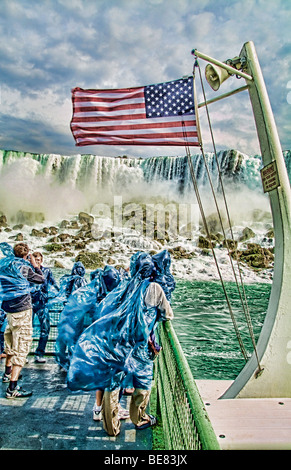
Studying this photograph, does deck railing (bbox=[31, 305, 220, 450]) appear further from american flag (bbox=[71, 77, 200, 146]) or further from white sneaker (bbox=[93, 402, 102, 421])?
american flag (bbox=[71, 77, 200, 146])

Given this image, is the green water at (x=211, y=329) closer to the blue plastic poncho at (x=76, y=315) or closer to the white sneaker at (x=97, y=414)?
the blue plastic poncho at (x=76, y=315)

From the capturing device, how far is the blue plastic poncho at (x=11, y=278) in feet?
10.5

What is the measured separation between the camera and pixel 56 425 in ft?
8.93

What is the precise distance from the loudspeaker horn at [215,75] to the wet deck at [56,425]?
9.88 ft

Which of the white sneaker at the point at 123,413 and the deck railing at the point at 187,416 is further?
the white sneaker at the point at 123,413

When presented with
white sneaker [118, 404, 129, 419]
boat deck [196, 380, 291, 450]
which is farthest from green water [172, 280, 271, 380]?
boat deck [196, 380, 291, 450]

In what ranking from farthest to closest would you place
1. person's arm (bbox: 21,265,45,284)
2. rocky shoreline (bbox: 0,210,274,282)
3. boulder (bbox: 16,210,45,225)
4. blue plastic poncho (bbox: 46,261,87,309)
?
boulder (bbox: 16,210,45,225), rocky shoreline (bbox: 0,210,274,282), blue plastic poncho (bbox: 46,261,87,309), person's arm (bbox: 21,265,45,284)

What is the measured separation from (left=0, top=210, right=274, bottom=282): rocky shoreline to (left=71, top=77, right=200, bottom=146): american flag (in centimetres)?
2738

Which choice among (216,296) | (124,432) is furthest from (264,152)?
(216,296)

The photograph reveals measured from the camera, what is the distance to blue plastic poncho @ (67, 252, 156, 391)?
98.2 inches

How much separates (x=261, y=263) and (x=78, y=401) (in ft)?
105

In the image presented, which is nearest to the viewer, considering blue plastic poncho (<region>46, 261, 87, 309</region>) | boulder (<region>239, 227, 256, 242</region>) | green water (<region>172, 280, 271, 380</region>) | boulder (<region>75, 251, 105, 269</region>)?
blue plastic poncho (<region>46, 261, 87, 309</region>)

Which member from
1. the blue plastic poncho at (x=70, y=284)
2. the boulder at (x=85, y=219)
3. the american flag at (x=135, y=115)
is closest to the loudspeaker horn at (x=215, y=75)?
the american flag at (x=135, y=115)
